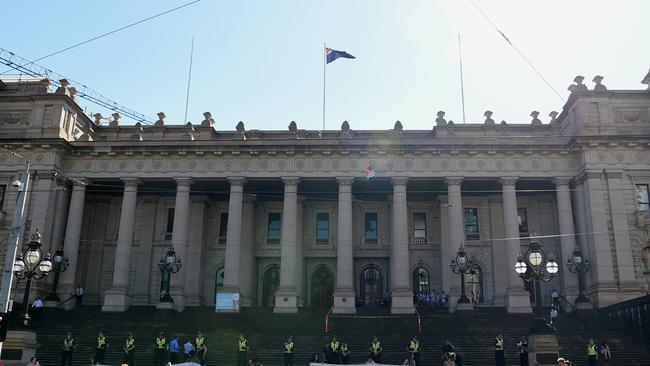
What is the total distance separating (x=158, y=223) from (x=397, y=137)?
61.7 ft

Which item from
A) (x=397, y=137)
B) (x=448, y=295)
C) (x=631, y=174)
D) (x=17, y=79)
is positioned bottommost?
(x=448, y=295)

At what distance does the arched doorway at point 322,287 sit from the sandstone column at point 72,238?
16.5 m

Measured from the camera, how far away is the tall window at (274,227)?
147 ft

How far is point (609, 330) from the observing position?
103 ft

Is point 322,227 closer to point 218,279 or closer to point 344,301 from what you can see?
point 218,279

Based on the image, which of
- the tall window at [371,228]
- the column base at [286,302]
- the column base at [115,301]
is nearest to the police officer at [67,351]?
the column base at [115,301]

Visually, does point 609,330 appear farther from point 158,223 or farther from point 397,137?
point 158,223

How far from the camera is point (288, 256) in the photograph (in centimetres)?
3838

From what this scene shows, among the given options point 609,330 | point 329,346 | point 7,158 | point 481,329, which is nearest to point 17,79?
point 7,158

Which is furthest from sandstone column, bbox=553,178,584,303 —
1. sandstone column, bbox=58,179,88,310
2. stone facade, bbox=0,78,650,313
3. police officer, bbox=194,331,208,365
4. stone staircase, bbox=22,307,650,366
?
sandstone column, bbox=58,179,88,310

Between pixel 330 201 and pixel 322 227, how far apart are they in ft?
6.79

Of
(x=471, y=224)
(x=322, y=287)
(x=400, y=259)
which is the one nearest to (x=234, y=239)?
(x=322, y=287)

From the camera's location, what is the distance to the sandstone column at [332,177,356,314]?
122 feet

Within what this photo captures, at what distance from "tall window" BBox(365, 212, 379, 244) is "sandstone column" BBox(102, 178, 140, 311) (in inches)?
662
